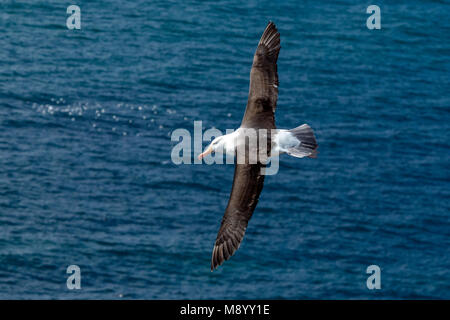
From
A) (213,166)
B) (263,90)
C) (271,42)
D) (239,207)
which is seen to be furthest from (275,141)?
(213,166)

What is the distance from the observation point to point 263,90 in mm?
23953

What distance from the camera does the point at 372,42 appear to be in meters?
→ 87.2

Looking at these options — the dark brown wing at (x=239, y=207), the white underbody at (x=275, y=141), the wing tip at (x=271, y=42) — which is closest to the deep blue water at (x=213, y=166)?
the dark brown wing at (x=239, y=207)

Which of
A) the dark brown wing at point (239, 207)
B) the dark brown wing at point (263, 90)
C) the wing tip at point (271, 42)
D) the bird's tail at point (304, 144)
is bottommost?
the dark brown wing at point (239, 207)

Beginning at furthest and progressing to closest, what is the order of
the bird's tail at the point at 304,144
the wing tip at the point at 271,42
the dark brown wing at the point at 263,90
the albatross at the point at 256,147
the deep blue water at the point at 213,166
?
the deep blue water at the point at 213,166
the wing tip at the point at 271,42
the dark brown wing at the point at 263,90
the albatross at the point at 256,147
the bird's tail at the point at 304,144

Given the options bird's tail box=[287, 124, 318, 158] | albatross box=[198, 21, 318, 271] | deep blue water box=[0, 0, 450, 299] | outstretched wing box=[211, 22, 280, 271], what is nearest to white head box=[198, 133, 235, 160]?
albatross box=[198, 21, 318, 271]

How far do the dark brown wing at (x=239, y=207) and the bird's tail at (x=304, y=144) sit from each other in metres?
1.17

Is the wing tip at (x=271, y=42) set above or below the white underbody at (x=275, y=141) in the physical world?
above

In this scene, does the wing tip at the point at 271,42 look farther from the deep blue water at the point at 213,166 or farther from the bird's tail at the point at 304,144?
the deep blue water at the point at 213,166

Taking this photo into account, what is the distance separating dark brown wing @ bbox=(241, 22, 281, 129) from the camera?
937 inches

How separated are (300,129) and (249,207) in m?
2.40

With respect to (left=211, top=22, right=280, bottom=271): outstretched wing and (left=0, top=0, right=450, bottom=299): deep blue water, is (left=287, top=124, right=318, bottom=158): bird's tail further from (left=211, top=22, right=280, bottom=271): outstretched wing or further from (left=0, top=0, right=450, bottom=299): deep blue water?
(left=0, top=0, right=450, bottom=299): deep blue water

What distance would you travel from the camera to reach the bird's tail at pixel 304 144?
22.6m

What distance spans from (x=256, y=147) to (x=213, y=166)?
50584 millimetres
